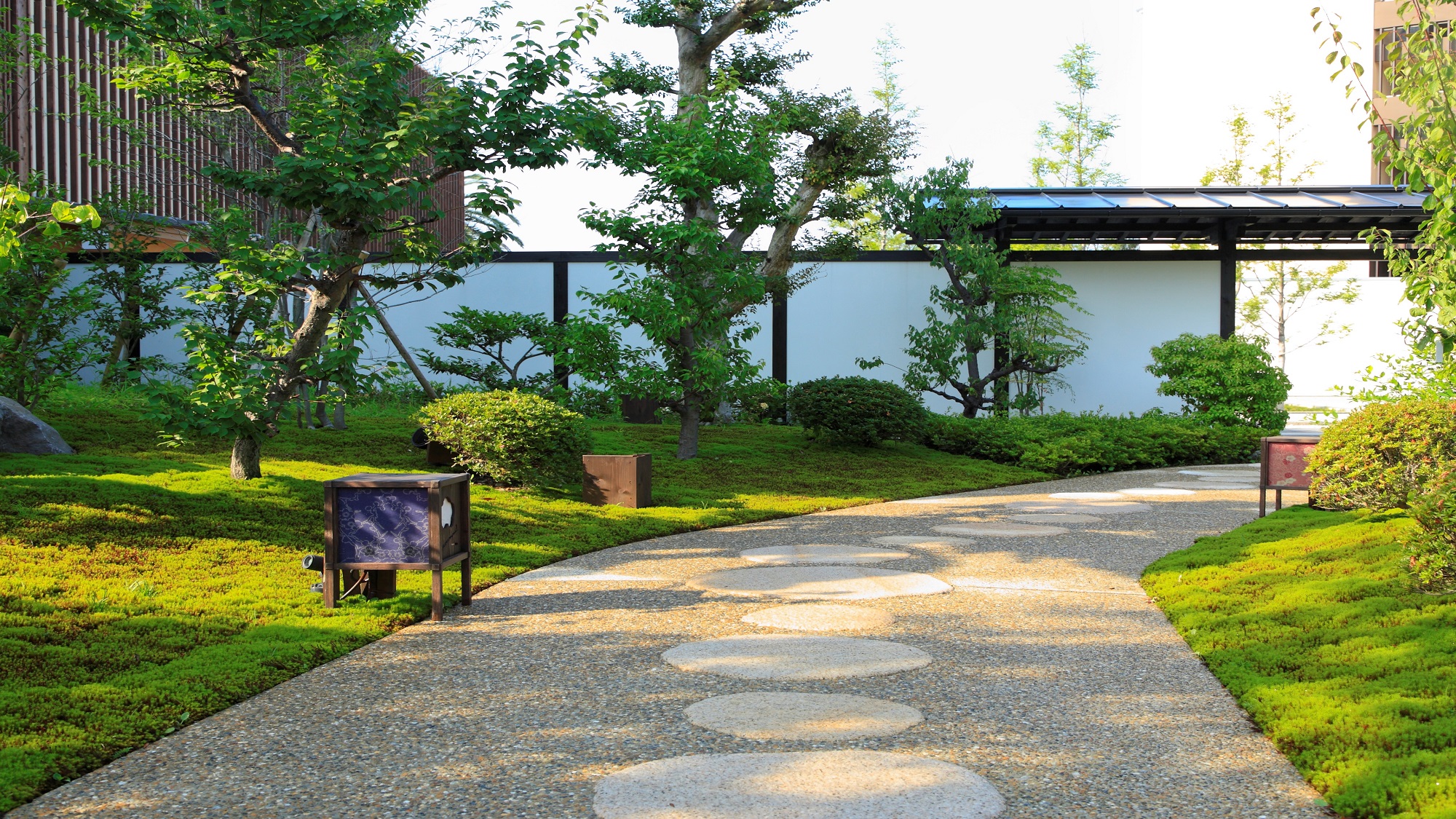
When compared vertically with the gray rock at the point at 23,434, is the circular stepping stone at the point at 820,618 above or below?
below

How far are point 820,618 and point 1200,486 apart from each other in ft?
23.0

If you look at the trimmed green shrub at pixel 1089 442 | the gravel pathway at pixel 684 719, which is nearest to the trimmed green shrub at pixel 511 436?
the gravel pathway at pixel 684 719

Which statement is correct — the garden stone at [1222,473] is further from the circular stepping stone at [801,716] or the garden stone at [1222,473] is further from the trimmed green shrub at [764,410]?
the circular stepping stone at [801,716]

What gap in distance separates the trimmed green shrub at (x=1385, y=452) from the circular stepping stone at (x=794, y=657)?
3.45 m

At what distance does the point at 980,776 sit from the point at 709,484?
6.86 metres

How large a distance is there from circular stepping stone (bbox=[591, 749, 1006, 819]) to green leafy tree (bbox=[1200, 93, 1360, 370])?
79.0ft

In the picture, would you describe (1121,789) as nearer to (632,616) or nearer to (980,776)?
(980,776)

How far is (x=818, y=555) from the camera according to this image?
21.1ft

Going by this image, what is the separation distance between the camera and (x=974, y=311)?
14016mm

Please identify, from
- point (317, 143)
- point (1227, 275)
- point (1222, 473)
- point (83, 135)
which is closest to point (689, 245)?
point (317, 143)

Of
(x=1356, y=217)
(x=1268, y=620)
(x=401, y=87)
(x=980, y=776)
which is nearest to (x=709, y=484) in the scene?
(x=401, y=87)

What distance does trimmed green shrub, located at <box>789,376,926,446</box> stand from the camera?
1202 cm

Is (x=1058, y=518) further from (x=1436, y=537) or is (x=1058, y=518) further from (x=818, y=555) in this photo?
(x=1436, y=537)

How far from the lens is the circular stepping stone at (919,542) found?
686 cm
